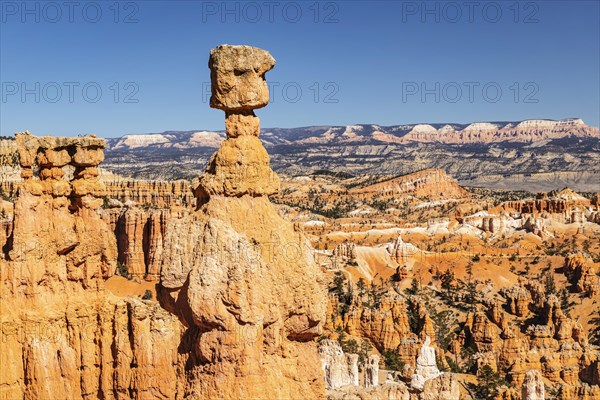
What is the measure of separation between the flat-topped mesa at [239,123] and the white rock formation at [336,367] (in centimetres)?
Result: 1217

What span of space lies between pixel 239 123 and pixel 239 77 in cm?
70

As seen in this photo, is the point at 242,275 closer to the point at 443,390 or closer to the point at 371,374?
the point at 443,390

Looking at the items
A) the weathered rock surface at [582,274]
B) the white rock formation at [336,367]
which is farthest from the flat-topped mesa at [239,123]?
the weathered rock surface at [582,274]

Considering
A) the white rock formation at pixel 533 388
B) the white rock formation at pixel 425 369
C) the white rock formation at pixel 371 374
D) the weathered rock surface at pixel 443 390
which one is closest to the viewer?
the weathered rock surface at pixel 443 390

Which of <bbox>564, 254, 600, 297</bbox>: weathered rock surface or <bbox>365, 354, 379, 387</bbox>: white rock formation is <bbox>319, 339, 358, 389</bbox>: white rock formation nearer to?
<bbox>365, 354, 379, 387</bbox>: white rock formation

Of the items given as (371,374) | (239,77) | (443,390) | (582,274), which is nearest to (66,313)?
(239,77)

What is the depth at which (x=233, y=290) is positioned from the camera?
8.93 metres

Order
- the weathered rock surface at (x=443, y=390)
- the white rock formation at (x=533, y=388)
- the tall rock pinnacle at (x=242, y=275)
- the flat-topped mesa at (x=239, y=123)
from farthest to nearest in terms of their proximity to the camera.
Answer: the white rock formation at (x=533, y=388) → the weathered rock surface at (x=443, y=390) → the flat-topped mesa at (x=239, y=123) → the tall rock pinnacle at (x=242, y=275)

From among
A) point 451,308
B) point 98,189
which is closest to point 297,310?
point 98,189

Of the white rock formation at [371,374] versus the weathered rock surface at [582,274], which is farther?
the weathered rock surface at [582,274]

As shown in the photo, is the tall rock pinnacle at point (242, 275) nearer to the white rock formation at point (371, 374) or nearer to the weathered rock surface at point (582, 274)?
the white rock formation at point (371, 374)

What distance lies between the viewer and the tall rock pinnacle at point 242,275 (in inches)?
352

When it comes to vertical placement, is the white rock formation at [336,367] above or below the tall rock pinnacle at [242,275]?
below

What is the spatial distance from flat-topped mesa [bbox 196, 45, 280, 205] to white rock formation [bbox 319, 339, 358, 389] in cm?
1217
